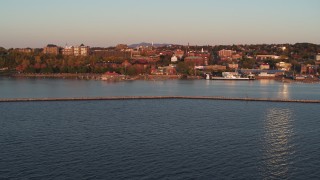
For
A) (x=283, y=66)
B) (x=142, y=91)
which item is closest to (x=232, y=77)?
(x=283, y=66)

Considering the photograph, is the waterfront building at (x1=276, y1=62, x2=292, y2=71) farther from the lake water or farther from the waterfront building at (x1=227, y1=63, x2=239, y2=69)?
the lake water

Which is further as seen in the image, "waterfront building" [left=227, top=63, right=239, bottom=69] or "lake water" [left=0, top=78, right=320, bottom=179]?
"waterfront building" [left=227, top=63, right=239, bottom=69]

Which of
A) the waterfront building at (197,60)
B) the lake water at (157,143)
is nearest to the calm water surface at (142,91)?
the lake water at (157,143)

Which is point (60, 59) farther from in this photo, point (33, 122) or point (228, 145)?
point (228, 145)

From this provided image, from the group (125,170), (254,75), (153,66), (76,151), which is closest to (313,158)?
(125,170)

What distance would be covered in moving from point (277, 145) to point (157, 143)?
160 centimetres

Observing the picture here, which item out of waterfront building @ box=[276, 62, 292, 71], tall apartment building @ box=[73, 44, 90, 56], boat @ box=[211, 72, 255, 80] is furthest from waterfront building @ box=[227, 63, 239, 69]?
tall apartment building @ box=[73, 44, 90, 56]

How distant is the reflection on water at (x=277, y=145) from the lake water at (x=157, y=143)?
0.01 meters

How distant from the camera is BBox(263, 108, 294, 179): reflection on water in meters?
5.04

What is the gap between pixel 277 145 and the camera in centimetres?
621

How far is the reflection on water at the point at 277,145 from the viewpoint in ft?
16.5

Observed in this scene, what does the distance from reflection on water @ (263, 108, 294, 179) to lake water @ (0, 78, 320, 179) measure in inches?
0.4

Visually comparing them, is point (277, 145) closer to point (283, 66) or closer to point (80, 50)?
point (283, 66)

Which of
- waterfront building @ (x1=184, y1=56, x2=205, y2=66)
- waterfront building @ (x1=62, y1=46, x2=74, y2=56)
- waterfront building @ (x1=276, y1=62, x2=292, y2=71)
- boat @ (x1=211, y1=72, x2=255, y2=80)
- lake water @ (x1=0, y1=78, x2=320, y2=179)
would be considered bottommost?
boat @ (x1=211, y1=72, x2=255, y2=80)
